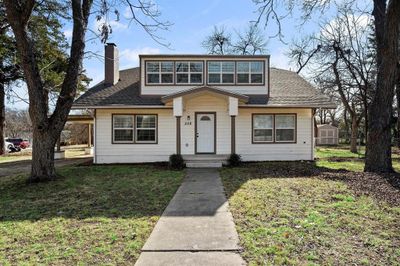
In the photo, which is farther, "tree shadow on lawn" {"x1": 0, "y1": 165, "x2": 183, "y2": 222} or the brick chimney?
the brick chimney

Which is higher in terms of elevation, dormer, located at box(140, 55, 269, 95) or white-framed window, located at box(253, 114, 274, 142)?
dormer, located at box(140, 55, 269, 95)

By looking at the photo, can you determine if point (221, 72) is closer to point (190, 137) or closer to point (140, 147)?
point (190, 137)

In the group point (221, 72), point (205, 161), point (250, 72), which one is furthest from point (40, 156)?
point (250, 72)

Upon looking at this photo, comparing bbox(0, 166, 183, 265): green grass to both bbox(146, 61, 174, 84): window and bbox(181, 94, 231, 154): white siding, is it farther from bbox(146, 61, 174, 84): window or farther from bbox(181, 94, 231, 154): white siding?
bbox(146, 61, 174, 84): window

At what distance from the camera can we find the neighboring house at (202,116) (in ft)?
50.3

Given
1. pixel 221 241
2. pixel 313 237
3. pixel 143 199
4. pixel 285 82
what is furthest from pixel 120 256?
pixel 285 82

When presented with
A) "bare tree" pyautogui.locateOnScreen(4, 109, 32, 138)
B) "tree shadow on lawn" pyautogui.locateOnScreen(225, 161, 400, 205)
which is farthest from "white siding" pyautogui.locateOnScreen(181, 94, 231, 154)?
"bare tree" pyautogui.locateOnScreen(4, 109, 32, 138)

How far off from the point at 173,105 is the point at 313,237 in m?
10.4

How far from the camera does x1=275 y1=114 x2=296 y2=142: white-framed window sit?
15664 mm

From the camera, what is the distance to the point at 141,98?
1573 centimetres

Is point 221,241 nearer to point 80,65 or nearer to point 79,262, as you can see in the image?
point 79,262

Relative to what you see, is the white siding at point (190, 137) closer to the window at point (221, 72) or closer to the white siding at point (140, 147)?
the white siding at point (140, 147)

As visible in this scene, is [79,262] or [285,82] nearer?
[79,262]

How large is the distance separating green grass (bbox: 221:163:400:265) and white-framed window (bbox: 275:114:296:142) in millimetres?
6926
